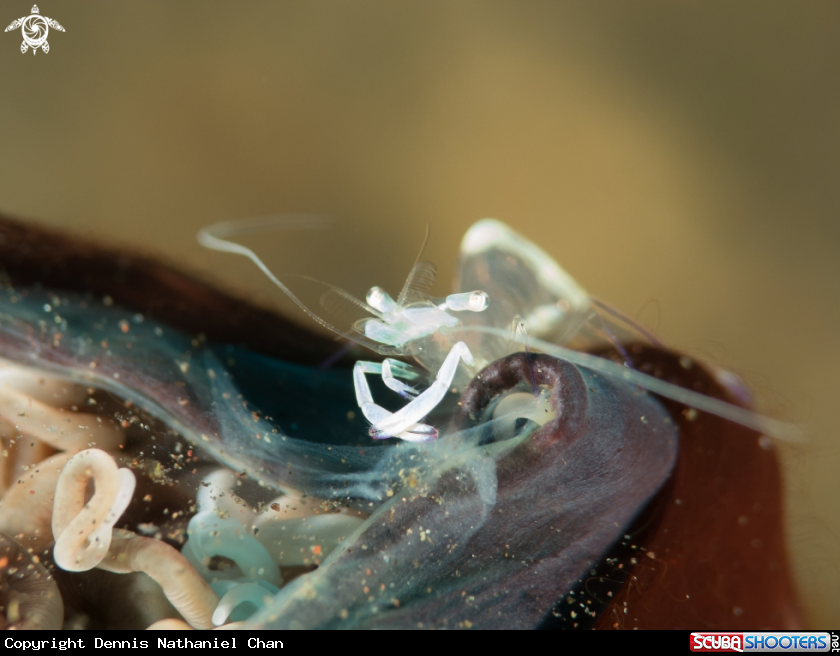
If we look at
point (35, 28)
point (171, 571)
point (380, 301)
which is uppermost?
point (35, 28)

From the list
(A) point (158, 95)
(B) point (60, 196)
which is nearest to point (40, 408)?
(B) point (60, 196)

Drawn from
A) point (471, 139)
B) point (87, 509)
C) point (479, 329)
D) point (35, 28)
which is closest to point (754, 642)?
point (479, 329)

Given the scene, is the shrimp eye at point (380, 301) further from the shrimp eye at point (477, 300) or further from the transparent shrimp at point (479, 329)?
the shrimp eye at point (477, 300)

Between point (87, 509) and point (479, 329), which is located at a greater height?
point (479, 329)

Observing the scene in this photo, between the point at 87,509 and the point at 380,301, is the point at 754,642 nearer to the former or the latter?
the point at 380,301

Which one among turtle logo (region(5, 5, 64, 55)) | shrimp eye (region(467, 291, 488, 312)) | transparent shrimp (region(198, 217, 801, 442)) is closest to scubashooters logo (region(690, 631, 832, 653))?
transparent shrimp (region(198, 217, 801, 442))

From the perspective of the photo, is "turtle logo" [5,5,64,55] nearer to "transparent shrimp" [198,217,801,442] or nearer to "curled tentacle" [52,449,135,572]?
"transparent shrimp" [198,217,801,442]
